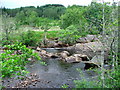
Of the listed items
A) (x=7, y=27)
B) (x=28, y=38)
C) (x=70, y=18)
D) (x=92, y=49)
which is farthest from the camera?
(x=70, y=18)

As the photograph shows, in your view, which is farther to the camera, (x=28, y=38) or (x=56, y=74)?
(x=28, y=38)

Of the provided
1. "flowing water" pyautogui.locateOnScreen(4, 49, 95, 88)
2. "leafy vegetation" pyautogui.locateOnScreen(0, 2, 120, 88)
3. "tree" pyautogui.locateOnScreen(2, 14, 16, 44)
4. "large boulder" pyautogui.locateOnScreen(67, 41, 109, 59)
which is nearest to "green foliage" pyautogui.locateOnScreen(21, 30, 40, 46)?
"leafy vegetation" pyautogui.locateOnScreen(0, 2, 120, 88)

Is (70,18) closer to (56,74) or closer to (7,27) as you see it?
(7,27)

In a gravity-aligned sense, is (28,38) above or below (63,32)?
below

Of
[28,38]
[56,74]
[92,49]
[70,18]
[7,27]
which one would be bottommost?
[56,74]

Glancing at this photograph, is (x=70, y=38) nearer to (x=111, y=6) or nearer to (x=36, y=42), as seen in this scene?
(x=36, y=42)

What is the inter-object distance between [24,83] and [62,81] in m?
0.92

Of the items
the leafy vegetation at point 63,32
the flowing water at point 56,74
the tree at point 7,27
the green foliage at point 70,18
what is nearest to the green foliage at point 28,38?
the leafy vegetation at point 63,32

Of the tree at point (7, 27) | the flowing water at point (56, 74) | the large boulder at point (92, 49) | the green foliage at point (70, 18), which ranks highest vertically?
the green foliage at point (70, 18)

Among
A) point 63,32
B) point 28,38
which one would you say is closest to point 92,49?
point 28,38

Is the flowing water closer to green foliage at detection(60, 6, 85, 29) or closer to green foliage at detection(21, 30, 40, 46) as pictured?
green foliage at detection(21, 30, 40, 46)

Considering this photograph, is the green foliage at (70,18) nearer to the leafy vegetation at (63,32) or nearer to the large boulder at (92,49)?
the leafy vegetation at (63,32)

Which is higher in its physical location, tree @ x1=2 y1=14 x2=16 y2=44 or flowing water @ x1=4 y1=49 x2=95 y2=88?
tree @ x1=2 y1=14 x2=16 y2=44

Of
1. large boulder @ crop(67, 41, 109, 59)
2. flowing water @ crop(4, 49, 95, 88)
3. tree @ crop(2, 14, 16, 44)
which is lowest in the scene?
flowing water @ crop(4, 49, 95, 88)
